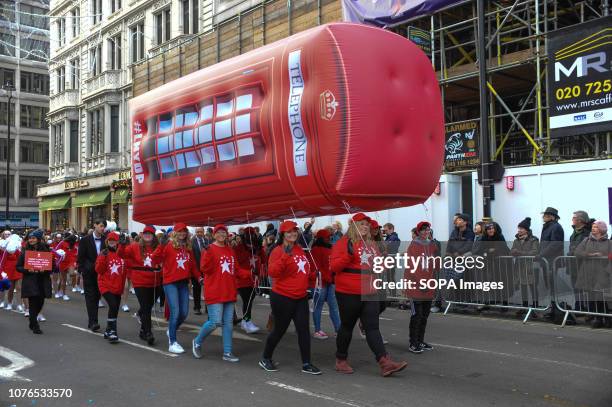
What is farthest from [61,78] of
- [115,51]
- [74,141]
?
[115,51]

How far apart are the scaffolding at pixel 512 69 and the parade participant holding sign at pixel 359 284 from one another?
8.73m

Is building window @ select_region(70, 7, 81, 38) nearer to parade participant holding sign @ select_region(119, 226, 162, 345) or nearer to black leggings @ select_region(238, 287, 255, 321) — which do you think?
black leggings @ select_region(238, 287, 255, 321)

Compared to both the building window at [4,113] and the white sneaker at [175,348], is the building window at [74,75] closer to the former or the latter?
the building window at [4,113]

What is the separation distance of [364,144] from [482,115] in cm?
659

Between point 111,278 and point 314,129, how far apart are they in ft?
12.9

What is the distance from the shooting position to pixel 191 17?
2827 cm

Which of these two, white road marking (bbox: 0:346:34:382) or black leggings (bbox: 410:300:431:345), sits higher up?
black leggings (bbox: 410:300:431:345)

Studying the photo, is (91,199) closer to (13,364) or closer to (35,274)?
(35,274)

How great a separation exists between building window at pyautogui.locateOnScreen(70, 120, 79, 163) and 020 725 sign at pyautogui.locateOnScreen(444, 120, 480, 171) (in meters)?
27.6

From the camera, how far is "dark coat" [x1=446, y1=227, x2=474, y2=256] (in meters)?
10.9

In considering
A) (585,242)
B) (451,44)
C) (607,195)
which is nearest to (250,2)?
(451,44)

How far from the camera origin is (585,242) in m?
9.56

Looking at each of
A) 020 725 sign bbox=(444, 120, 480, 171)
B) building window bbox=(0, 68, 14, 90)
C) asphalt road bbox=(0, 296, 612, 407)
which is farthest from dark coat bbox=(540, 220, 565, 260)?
building window bbox=(0, 68, 14, 90)

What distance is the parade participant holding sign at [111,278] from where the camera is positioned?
337 inches
